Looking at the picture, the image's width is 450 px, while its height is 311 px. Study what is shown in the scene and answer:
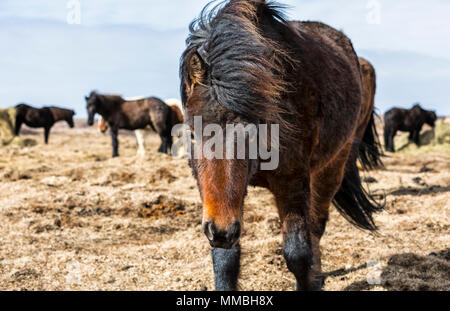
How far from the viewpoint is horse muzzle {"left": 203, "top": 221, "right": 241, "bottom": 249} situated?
1845 mm

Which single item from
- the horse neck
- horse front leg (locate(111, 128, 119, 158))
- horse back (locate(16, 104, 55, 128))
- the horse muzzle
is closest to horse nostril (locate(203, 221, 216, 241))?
the horse muzzle

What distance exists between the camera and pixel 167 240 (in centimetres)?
477

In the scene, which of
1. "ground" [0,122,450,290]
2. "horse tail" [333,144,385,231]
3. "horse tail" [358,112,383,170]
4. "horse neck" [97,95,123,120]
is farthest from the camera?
"horse neck" [97,95,123,120]

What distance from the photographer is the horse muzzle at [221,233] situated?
1.84 meters

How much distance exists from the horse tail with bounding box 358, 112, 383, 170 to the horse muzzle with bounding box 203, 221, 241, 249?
3.60m

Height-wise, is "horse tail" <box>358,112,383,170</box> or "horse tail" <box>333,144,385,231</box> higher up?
"horse tail" <box>358,112,383,170</box>

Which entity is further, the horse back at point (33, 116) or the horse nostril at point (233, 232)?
the horse back at point (33, 116)

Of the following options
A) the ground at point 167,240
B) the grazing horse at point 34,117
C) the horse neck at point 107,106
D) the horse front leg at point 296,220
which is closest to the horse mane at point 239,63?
the horse front leg at point 296,220

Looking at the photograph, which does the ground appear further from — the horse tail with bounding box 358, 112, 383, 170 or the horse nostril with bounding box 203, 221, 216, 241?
the horse nostril with bounding box 203, 221, 216, 241

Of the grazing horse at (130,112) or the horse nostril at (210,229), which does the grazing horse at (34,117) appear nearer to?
the grazing horse at (130,112)

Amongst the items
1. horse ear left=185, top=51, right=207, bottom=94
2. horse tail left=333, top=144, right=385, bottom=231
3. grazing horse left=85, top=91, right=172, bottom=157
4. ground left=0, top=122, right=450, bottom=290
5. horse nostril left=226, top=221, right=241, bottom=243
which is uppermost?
grazing horse left=85, top=91, right=172, bottom=157

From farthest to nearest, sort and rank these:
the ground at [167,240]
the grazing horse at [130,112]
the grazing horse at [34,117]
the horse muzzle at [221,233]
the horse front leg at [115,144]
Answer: the grazing horse at [34,117] → the grazing horse at [130,112] → the horse front leg at [115,144] → the ground at [167,240] → the horse muzzle at [221,233]

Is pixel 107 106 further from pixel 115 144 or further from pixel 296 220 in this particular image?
pixel 296 220

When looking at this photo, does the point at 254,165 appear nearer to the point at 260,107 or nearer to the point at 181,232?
the point at 260,107
